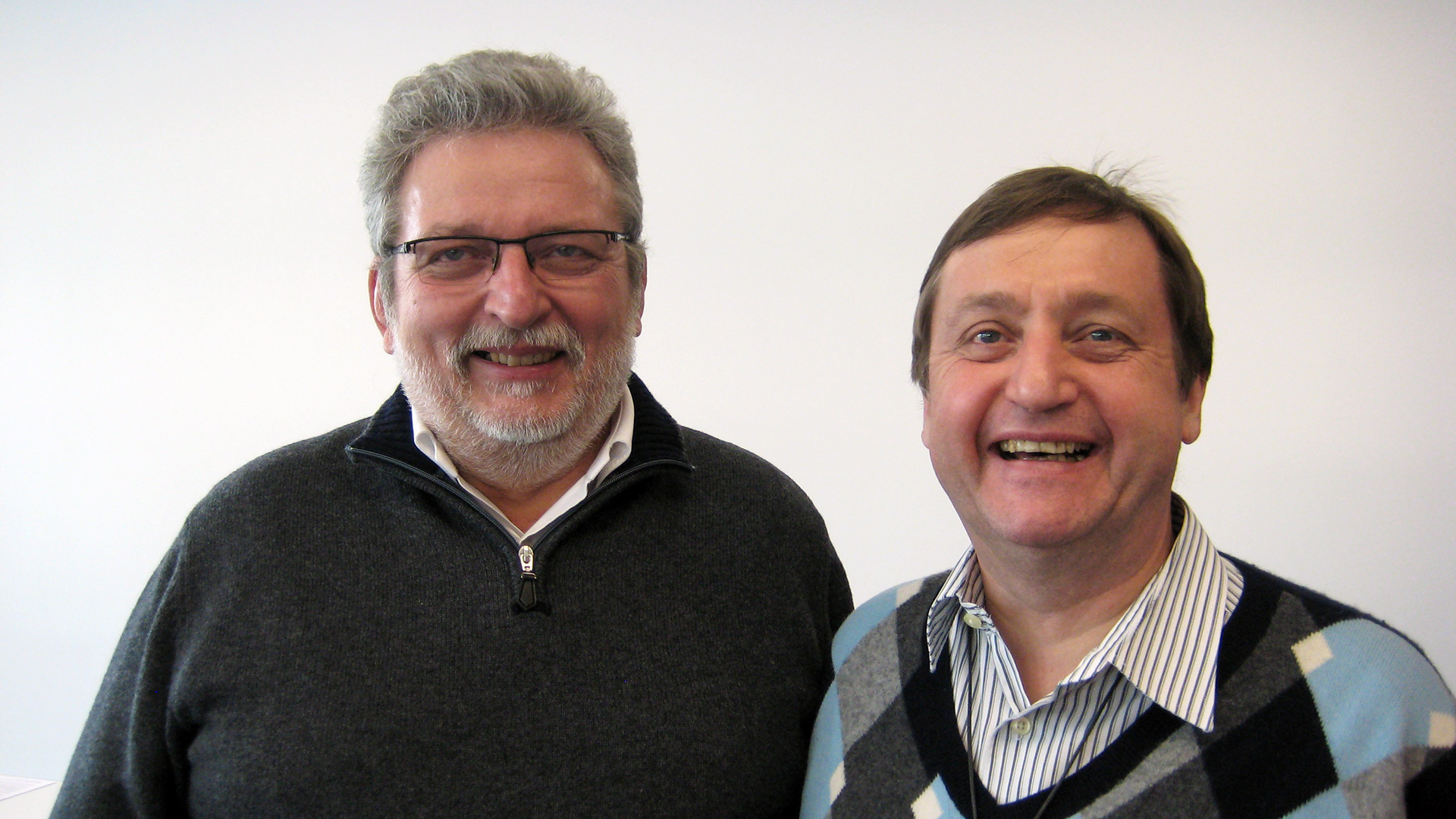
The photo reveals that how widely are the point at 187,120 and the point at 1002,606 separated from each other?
10.8ft

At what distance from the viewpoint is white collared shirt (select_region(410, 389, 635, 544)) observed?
1478 mm

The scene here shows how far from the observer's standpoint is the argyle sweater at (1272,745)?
921 millimetres

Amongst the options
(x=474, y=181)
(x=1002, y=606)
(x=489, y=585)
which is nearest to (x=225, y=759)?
(x=489, y=585)

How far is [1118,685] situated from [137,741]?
128 cm

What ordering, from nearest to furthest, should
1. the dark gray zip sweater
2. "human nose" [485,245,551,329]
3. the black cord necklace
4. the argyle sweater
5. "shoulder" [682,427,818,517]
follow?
the argyle sweater < the black cord necklace < the dark gray zip sweater < "human nose" [485,245,551,329] < "shoulder" [682,427,818,517]

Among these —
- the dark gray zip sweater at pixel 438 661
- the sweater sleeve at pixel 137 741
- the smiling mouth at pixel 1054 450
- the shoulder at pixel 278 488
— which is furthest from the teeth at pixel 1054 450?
the sweater sleeve at pixel 137 741

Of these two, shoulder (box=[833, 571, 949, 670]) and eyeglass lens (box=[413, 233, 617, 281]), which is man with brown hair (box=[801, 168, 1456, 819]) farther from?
eyeglass lens (box=[413, 233, 617, 281])

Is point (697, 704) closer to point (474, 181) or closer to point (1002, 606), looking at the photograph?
point (1002, 606)

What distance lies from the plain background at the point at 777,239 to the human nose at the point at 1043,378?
74.3 inches

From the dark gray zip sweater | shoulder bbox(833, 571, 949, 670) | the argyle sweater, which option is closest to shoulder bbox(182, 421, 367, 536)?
the dark gray zip sweater

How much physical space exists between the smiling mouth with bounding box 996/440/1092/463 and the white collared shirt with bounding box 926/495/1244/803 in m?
0.16

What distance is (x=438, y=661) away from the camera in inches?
53.5

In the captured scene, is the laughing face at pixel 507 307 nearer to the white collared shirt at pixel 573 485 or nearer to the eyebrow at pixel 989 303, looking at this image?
the white collared shirt at pixel 573 485

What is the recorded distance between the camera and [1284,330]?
2.84m
